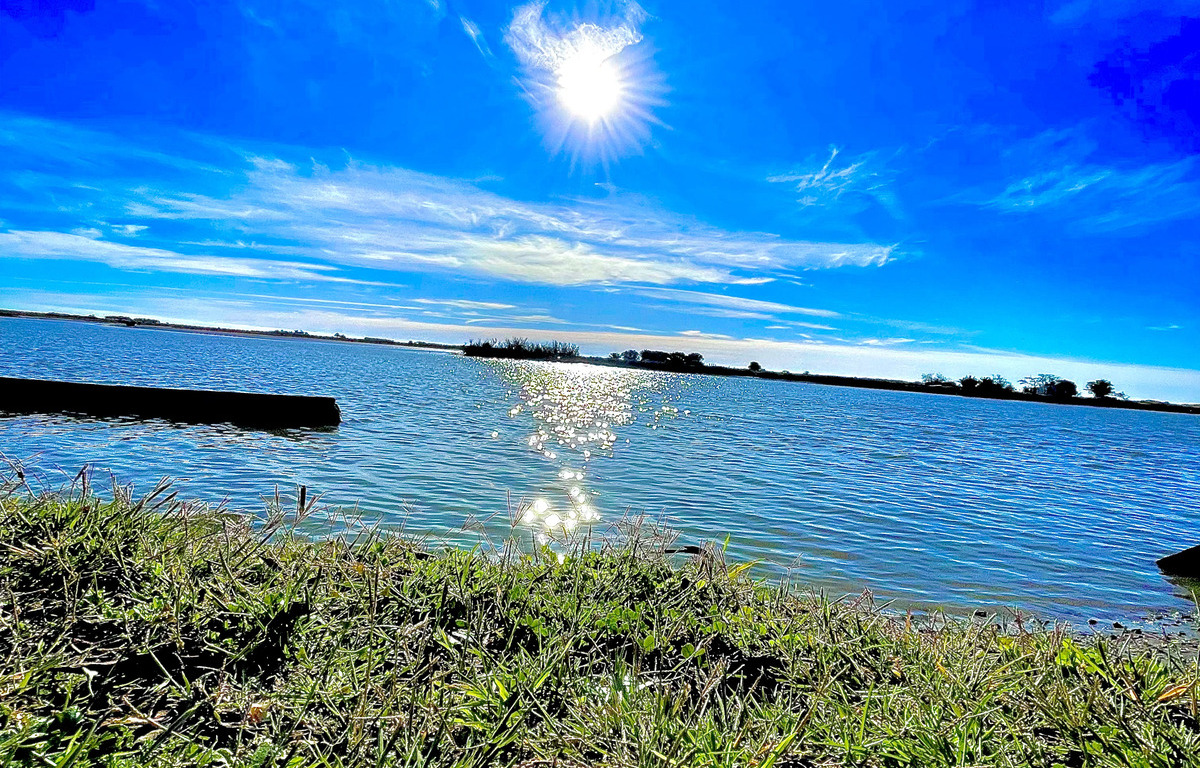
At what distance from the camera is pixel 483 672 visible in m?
3.37

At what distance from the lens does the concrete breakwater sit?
22297 mm

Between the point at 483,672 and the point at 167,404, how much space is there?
2543cm

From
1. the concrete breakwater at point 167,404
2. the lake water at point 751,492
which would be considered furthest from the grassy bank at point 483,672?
the concrete breakwater at point 167,404

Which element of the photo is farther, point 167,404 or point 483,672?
point 167,404

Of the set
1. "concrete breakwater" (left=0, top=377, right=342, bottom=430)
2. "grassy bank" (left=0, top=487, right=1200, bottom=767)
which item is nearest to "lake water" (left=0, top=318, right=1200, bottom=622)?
"grassy bank" (left=0, top=487, right=1200, bottom=767)

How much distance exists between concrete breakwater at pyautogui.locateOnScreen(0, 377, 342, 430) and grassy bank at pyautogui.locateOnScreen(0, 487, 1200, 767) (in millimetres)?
21275

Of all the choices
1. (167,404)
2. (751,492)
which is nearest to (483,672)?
(751,492)

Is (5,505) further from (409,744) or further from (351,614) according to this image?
(409,744)

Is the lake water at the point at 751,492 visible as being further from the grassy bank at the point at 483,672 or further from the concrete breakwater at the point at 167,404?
the concrete breakwater at the point at 167,404

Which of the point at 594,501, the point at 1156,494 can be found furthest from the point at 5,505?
the point at 1156,494

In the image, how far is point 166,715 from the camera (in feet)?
9.58

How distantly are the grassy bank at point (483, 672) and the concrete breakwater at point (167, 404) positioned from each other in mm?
21275

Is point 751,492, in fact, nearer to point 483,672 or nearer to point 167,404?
point 483,672

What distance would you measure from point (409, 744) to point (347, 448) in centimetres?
Result: 1828
